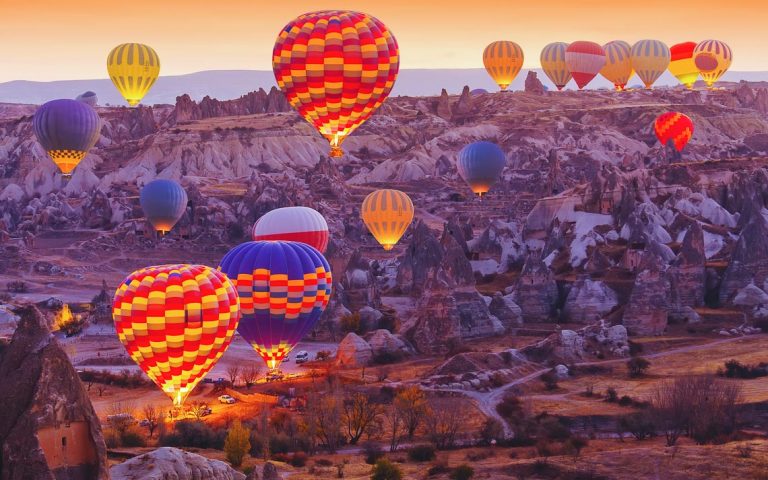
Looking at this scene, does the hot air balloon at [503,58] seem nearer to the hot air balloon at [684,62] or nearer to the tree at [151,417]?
the hot air balloon at [684,62]

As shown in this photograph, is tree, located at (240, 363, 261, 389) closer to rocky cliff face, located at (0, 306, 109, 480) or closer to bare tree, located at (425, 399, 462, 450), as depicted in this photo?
bare tree, located at (425, 399, 462, 450)

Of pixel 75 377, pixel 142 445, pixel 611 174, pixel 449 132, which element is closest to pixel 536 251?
pixel 611 174

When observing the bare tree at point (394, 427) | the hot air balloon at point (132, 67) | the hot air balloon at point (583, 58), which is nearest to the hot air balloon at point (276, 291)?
the bare tree at point (394, 427)

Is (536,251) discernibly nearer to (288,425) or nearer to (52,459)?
(288,425)

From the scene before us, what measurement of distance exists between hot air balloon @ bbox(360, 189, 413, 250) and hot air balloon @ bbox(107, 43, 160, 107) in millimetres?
46570

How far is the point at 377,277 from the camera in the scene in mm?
65625

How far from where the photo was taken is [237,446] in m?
31.2

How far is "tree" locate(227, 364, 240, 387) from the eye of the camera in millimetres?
45562

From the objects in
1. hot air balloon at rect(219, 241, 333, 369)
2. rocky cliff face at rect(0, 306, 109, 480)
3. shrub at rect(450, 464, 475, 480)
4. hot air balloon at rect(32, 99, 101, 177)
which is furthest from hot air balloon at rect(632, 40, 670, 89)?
rocky cliff face at rect(0, 306, 109, 480)

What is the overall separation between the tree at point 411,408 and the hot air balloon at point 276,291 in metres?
6.77

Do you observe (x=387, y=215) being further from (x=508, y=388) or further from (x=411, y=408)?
(x=411, y=408)

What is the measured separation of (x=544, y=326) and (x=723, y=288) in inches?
314

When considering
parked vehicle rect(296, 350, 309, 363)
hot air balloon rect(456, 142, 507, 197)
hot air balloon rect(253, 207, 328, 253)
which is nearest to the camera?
parked vehicle rect(296, 350, 309, 363)

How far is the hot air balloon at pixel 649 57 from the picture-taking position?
443 ft
